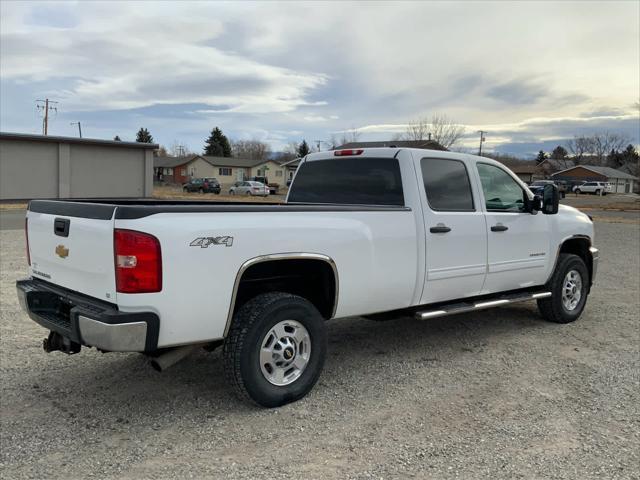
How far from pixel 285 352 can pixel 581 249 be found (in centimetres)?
462

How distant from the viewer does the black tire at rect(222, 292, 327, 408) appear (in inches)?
151

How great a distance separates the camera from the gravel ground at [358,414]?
3.34m

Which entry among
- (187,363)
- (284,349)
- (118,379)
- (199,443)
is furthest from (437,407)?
(118,379)

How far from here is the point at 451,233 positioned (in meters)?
5.09

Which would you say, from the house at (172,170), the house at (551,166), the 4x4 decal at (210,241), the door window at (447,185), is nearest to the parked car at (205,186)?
the house at (172,170)

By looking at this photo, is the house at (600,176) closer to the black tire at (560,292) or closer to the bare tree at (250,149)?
the bare tree at (250,149)

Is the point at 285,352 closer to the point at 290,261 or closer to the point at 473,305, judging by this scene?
the point at 290,261

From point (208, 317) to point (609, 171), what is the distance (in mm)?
110667

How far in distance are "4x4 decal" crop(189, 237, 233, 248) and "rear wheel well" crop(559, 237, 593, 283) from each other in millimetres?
4745

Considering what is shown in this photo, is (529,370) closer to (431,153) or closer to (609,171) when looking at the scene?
(431,153)

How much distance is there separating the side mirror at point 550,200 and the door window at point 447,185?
3.33 feet

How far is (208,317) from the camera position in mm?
3635

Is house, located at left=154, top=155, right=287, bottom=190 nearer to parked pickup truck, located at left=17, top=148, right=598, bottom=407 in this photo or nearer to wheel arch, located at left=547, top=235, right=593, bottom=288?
wheel arch, located at left=547, top=235, right=593, bottom=288

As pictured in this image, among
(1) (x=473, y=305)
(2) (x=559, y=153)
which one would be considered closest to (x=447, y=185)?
(1) (x=473, y=305)
